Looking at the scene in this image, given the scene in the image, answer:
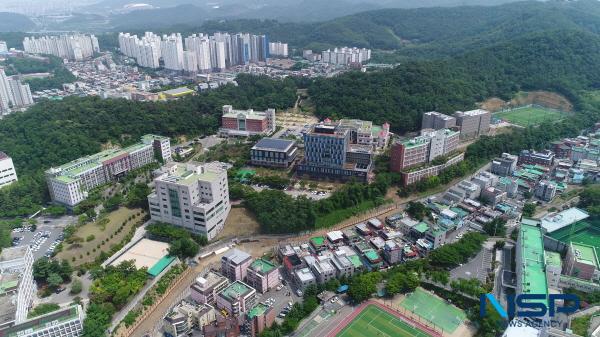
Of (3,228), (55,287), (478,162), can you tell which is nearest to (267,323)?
(55,287)

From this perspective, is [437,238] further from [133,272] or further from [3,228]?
[3,228]

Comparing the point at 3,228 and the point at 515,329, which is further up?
the point at 515,329

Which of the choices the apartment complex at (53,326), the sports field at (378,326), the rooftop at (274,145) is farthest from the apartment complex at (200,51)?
the sports field at (378,326)

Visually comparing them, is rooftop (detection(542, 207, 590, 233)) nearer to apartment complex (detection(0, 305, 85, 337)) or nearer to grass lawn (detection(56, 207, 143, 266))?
apartment complex (detection(0, 305, 85, 337))

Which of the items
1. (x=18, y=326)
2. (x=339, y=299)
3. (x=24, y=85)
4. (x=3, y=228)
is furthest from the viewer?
(x=24, y=85)

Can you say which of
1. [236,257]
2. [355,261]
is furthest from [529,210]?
[236,257]

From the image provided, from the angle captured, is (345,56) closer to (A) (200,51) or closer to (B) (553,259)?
(A) (200,51)
